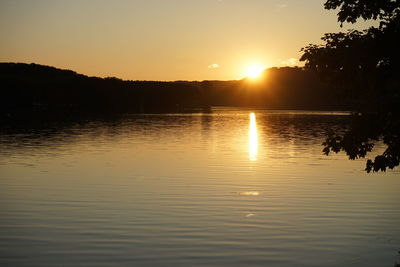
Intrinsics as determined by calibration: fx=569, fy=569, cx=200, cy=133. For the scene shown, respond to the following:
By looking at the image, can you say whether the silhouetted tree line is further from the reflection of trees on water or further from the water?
the water

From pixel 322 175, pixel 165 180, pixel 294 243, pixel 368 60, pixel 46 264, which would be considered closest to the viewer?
pixel 46 264

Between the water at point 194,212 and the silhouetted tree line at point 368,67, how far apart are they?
3652mm

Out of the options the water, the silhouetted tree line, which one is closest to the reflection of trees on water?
the silhouetted tree line

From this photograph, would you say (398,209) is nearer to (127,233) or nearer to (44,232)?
(127,233)

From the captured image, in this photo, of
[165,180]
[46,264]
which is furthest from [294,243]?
[165,180]

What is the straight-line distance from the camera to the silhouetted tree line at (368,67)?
1743 centimetres

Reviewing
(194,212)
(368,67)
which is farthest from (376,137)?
(194,212)

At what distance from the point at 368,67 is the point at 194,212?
10428mm

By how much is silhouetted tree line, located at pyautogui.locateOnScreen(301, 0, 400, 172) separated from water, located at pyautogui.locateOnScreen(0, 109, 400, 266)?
3.65 metres

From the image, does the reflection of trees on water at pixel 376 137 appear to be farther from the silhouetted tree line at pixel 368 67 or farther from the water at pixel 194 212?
the water at pixel 194 212

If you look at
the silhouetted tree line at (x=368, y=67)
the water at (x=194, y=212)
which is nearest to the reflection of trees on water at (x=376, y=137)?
the silhouetted tree line at (x=368, y=67)

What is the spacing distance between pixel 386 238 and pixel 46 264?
38.5ft

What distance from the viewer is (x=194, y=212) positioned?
2484cm

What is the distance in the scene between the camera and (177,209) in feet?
83.4
